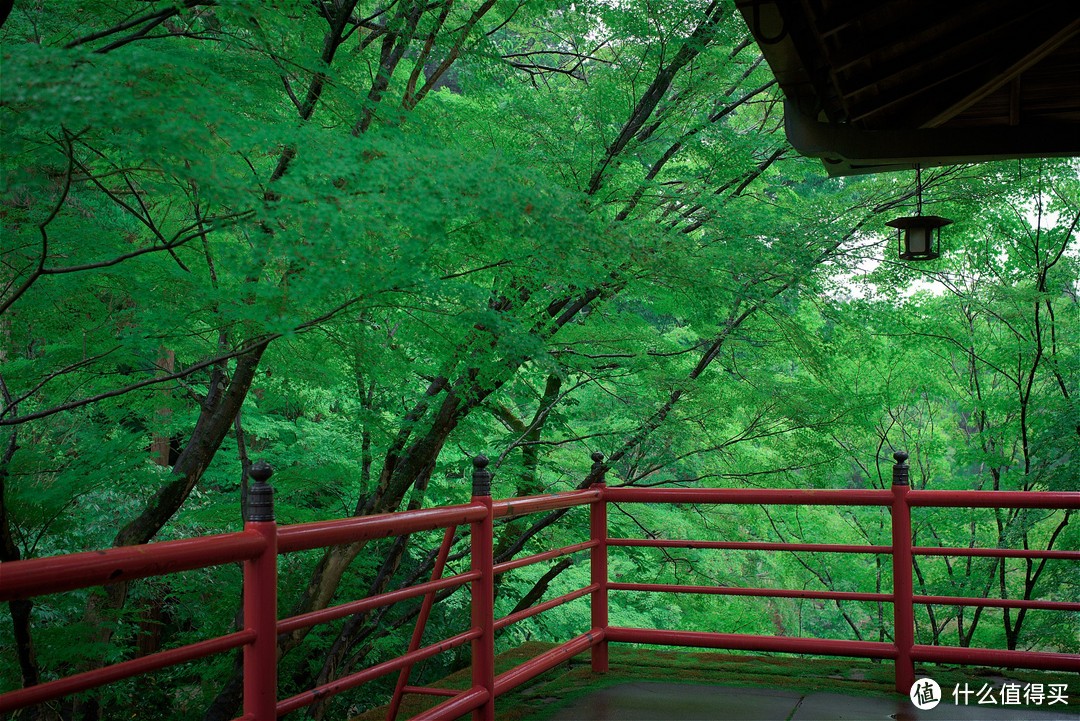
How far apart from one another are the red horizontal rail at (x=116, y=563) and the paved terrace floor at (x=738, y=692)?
2.07 m

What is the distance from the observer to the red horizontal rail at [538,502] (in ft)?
12.4

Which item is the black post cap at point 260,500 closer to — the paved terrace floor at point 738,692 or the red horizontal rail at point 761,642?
the paved terrace floor at point 738,692

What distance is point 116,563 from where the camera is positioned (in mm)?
1997

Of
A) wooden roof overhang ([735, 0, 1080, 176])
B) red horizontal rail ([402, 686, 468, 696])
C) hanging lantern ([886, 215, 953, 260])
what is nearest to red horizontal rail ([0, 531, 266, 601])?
red horizontal rail ([402, 686, 468, 696])

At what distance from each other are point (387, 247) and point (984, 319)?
30.5 ft

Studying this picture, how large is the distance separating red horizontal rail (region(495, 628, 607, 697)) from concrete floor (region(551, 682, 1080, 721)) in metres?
0.21

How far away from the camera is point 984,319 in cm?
1103

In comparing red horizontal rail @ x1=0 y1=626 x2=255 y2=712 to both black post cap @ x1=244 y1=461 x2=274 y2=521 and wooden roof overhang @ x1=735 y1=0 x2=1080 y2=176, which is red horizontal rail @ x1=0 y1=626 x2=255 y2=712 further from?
wooden roof overhang @ x1=735 y1=0 x2=1080 y2=176

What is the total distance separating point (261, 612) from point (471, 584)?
124cm

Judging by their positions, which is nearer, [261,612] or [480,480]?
→ [261,612]

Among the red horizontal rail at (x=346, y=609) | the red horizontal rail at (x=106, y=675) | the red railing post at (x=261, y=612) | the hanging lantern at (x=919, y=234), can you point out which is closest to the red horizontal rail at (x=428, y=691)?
the red horizontal rail at (x=346, y=609)

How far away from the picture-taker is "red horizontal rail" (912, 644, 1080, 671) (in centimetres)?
408

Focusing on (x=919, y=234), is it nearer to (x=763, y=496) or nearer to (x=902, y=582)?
(x=763, y=496)

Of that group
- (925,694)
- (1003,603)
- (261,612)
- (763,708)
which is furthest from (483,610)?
(1003,603)
